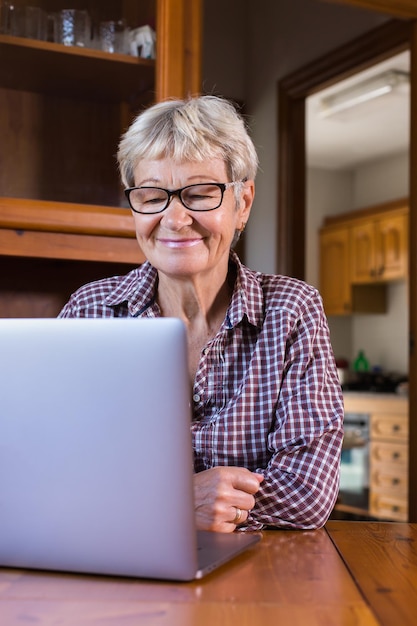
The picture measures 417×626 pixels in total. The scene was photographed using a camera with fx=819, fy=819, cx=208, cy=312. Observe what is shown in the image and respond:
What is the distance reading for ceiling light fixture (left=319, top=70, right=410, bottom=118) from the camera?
442 centimetres

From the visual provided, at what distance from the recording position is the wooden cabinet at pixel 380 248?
18.9 feet

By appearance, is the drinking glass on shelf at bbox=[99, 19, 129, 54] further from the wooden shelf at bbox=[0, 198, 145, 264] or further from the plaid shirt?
the plaid shirt

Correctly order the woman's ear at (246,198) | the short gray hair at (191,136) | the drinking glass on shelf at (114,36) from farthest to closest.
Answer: the drinking glass on shelf at (114,36) < the woman's ear at (246,198) < the short gray hair at (191,136)

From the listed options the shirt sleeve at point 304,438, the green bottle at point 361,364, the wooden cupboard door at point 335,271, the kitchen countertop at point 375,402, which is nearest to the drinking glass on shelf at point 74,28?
the shirt sleeve at point 304,438

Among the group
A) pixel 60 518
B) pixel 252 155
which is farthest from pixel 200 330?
pixel 60 518

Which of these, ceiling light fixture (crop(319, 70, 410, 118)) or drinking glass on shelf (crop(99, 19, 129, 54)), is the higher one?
ceiling light fixture (crop(319, 70, 410, 118))

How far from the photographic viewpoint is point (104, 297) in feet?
5.24

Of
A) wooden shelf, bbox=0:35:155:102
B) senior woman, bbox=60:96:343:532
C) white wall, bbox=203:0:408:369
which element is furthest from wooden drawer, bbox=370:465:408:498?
senior woman, bbox=60:96:343:532

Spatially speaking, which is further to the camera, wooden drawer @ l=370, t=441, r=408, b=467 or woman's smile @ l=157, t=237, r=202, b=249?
wooden drawer @ l=370, t=441, r=408, b=467

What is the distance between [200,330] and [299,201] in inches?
80.3

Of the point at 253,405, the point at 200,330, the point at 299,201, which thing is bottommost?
the point at 253,405

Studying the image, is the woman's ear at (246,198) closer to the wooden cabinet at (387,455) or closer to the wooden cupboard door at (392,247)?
the wooden cabinet at (387,455)

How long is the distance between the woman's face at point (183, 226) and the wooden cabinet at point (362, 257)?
4.36m

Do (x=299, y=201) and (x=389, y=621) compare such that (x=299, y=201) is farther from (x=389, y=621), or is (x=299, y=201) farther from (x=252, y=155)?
(x=389, y=621)
